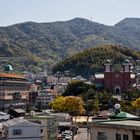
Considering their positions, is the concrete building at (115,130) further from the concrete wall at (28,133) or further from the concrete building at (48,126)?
the concrete building at (48,126)

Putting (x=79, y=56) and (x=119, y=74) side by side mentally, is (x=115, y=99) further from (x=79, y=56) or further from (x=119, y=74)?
(x=79, y=56)

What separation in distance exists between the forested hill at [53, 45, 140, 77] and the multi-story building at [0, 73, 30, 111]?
4126 cm

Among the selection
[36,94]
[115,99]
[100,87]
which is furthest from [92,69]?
[115,99]

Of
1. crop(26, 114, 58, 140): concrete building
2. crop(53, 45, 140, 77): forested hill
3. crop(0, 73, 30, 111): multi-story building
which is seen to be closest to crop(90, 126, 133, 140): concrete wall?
crop(26, 114, 58, 140): concrete building

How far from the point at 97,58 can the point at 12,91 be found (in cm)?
5071

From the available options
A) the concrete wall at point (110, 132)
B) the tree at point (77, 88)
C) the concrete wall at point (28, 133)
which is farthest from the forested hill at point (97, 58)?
the concrete wall at point (110, 132)

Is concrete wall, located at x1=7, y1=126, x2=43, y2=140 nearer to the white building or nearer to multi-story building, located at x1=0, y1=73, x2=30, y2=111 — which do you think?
the white building

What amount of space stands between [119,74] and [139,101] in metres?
29.8

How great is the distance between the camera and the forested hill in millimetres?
152000

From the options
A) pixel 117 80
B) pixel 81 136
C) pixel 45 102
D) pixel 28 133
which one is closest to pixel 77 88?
pixel 117 80

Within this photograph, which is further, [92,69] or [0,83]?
[92,69]

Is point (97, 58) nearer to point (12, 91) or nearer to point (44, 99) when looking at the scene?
point (44, 99)

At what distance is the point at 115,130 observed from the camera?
1179 cm

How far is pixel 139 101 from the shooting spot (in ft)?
251
